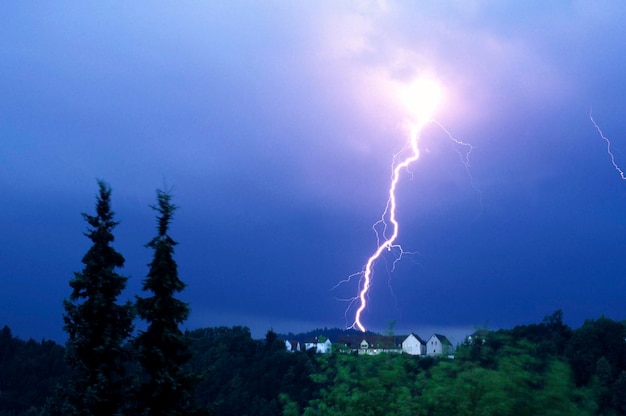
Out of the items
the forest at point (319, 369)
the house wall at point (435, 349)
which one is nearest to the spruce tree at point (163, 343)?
the forest at point (319, 369)

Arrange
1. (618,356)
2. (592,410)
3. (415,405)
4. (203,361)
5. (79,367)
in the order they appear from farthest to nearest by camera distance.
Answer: (203,361)
(618,356)
(79,367)
(415,405)
(592,410)

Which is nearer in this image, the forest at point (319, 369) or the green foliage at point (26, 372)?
the forest at point (319, 369)

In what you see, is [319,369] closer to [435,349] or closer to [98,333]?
[98,333]

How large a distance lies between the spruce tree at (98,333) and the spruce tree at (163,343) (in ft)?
1.31

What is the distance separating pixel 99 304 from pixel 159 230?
1.67 metres

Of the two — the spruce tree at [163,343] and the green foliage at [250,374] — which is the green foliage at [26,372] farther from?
the spruce tree at [163,343]

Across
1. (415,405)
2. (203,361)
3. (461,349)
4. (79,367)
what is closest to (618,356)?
(461,349)

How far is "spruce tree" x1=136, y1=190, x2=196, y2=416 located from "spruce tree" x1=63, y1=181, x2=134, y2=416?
1.31 ft

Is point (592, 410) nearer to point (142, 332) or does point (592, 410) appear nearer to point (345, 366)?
point (345, 366)

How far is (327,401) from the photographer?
307 inches

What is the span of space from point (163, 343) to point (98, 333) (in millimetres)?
1184

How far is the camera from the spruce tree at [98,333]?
34.6ft

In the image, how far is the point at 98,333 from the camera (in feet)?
35.6

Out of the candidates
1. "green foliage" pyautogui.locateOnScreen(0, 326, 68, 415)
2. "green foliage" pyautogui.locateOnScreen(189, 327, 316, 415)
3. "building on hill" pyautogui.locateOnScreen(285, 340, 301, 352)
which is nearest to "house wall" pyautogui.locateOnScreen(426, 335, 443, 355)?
"green foliage" pyautogui.locateOnScreen(189, 327, 316, 415)
